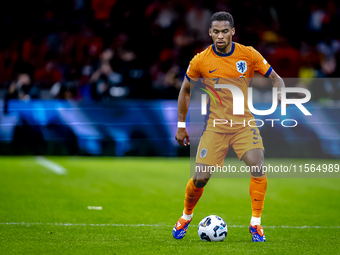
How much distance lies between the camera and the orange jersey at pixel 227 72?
480cm

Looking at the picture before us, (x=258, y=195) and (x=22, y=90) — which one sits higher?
(x=22, y=90)

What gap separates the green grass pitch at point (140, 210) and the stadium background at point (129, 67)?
0.50 meters

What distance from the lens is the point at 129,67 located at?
1201cm

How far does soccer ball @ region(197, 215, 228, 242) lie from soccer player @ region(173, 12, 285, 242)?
0.23 metres

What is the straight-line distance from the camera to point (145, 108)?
10703 millimetres

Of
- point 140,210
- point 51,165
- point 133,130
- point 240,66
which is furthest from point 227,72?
point 51,165

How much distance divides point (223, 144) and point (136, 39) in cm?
903

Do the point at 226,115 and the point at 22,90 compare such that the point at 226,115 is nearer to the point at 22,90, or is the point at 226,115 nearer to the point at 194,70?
the point at 194,70

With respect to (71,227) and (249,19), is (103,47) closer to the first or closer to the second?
(249,19)

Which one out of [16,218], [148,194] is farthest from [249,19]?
[16,218]

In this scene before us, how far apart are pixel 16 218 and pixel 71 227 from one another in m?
0.86

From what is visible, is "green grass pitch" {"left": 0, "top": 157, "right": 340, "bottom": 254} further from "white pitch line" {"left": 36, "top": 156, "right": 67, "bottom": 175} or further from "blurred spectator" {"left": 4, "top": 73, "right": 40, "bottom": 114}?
"blurred spectator" {"left": 4, "top": 73, "right": 40, "bottom": 114}

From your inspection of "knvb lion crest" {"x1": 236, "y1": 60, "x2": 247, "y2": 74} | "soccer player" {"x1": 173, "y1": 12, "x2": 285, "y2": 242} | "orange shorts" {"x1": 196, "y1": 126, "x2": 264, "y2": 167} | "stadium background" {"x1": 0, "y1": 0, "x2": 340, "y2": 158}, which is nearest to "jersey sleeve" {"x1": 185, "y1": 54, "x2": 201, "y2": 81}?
"soccer player" {"x1": 173, "y1": 12, "x2": 285, "y2": 242}

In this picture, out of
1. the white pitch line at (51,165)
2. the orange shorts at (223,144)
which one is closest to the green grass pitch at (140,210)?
the white pitch line at (51,165)
